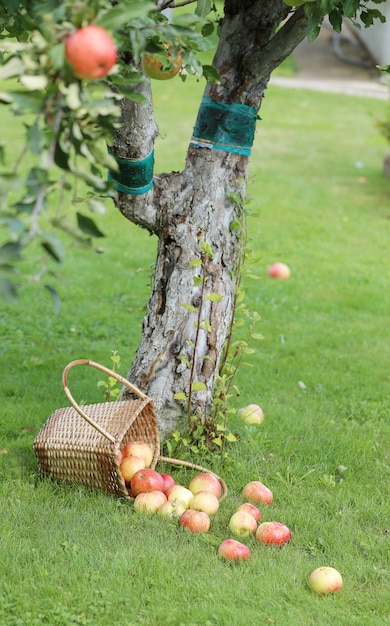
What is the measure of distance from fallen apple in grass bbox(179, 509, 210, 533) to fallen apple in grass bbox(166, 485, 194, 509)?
4.2 inches

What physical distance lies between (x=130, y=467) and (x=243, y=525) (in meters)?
0.55

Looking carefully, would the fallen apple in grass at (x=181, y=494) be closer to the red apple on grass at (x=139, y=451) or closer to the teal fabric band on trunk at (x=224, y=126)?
the red apple on grass at (x=139, y=451)

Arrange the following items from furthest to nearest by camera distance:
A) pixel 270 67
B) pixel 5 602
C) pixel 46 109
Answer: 1. pixel 270 67
2. pixel 5 602
3. pixel 46 109

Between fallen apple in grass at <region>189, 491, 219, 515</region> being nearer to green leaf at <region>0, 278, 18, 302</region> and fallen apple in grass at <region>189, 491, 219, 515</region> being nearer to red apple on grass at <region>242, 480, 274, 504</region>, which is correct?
red apple on grass at <region>242, 480, 274, 504</region>

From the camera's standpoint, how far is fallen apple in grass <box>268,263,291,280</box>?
698 cm

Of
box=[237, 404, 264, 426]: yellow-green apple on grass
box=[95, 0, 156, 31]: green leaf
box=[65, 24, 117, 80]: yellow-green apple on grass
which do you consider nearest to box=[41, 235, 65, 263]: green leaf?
box=[65, 24, 117, 80]: yellow-green apple on grass

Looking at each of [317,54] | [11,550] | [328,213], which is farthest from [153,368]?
[317,54]

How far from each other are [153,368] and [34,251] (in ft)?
12.8

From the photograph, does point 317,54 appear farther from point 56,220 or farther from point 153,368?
point 56,220

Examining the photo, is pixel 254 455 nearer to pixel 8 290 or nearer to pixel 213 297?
pixel 213 297

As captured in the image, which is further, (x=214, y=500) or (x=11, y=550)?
(x=214, y=500)

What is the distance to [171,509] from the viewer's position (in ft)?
10.9

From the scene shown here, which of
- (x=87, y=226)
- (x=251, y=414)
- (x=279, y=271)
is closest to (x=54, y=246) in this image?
(x=87, y=226)

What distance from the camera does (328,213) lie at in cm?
914
